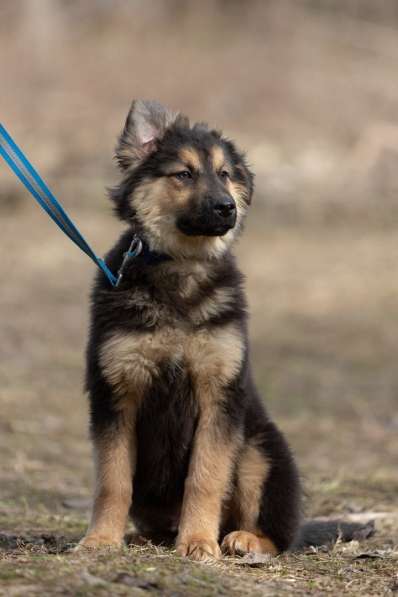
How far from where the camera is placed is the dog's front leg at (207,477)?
4.86 m

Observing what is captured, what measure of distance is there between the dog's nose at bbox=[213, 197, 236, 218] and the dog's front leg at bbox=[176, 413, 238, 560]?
3.17ft

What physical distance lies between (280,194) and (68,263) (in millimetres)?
4173

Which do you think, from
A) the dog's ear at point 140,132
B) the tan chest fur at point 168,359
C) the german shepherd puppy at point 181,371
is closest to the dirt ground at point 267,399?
the german shepherd puppy at point 181,371

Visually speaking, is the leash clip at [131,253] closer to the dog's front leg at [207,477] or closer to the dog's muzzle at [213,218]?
the dog's muzzle at [213,218]

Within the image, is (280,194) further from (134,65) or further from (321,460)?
(321,460)

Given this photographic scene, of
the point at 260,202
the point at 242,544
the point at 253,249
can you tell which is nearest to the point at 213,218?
the point at 242,544

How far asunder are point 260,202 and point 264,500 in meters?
12.8

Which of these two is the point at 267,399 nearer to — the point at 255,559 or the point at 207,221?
the point at 207,221

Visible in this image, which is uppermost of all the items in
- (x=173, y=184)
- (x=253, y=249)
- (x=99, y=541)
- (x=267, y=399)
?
(x=253, y=249)

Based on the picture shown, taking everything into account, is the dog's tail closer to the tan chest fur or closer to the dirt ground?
the dirt ground

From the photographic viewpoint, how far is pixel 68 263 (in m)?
15.7

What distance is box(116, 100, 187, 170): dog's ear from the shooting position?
5.41m

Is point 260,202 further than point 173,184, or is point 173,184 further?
point 260,202

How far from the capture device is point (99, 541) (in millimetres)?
4781
